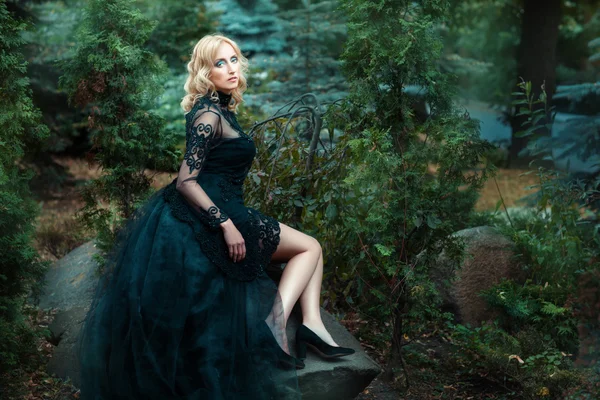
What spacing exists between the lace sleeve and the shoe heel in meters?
0.79

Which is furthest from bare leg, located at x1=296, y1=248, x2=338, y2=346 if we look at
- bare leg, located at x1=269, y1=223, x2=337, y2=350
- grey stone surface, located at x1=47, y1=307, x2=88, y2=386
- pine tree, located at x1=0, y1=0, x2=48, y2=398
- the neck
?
pine tree, located at x1=0, y1=0, x2=48, y2=398

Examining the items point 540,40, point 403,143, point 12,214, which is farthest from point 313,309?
point 540,40

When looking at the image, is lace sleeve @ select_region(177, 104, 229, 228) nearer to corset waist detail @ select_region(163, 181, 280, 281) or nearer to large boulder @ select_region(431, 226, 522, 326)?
corset waist detail @ select_region(163, 181, 280, 281)

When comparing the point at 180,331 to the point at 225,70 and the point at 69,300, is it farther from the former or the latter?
the point at 69,300

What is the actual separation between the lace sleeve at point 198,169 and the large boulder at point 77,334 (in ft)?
2.10

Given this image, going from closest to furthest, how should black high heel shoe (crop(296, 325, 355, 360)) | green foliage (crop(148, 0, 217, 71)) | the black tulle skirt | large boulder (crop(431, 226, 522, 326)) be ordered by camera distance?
the black tulle skirt
black high heel shoe (crop(296, 325, 355, 360))
large boulder (crop(431, 226, 522, 326))
green foliage (crop(148, 0, 217, 71))

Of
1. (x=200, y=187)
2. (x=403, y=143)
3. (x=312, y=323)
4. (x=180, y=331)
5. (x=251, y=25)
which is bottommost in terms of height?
(x=312, y=323)

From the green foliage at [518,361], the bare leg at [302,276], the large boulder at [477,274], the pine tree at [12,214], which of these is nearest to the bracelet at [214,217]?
the bare leg at [302,276]

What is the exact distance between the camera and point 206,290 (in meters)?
3.73

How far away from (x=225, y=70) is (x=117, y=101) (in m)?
1.38

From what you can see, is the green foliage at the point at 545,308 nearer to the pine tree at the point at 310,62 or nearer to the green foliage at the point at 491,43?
the pine tree at the point at 310,62

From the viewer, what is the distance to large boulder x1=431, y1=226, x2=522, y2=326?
17.9 feet

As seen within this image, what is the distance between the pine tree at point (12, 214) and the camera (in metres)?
4.34

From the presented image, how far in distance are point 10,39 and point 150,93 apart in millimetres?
1032
